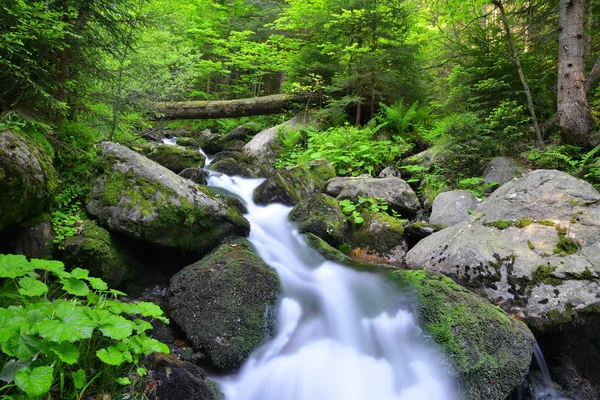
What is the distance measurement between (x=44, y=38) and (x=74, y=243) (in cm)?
233

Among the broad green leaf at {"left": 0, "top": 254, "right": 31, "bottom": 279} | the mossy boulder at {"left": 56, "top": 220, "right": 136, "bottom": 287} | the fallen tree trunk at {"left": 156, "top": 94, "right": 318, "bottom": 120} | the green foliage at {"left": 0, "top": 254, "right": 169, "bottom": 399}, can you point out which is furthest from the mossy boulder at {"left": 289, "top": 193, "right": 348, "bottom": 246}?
the fallen tree trunk at {"left": 156, "top": 94, "right": 318, "bottom": 120}

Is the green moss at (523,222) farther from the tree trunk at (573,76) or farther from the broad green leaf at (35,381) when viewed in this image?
the broad green leaf at (35,381)

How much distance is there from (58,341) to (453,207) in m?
6.02

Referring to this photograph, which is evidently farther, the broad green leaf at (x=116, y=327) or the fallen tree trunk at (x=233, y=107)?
the fallen tree trunk at (x=233, y=107)

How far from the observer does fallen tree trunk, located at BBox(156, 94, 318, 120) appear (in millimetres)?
12790

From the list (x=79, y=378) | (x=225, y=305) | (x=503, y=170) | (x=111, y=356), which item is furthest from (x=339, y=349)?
(x=503, y=170)

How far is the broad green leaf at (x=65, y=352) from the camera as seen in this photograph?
187 cm

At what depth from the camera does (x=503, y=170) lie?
6926mm

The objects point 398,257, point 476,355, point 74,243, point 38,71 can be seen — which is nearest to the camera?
point 476,355

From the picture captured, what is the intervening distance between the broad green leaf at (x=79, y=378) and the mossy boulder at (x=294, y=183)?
5170 mm

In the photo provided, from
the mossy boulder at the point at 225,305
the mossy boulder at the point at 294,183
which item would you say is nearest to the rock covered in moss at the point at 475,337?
the mossy boulder at the point at 225,305

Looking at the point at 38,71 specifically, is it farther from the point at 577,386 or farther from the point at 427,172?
the point at 427,172

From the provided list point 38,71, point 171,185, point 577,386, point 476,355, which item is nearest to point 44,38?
point 38,71

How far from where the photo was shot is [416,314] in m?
3.74
